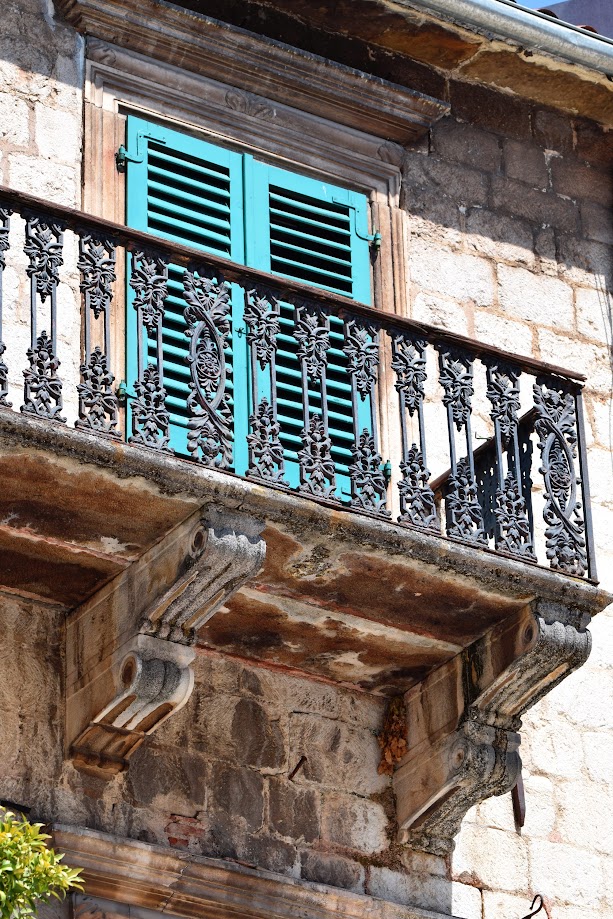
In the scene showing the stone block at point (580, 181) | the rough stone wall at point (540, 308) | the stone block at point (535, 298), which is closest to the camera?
the rough stone wall at point (540, 308)

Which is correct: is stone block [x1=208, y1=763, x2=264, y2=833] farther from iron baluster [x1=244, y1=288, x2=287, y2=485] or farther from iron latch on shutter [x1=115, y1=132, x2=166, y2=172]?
iron latch on shutter [x1=115, y1=132, x2=166, y2=172]

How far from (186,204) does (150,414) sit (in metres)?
1.90

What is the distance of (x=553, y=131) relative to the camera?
1045 cm

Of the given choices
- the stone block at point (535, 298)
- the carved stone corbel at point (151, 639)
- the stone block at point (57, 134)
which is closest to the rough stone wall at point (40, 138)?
the stone block at point (57, 134)

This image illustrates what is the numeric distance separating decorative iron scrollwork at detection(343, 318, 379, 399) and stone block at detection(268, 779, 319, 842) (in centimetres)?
159

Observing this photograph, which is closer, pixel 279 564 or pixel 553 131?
pixel 279 564

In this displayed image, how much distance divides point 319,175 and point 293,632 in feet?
7.82

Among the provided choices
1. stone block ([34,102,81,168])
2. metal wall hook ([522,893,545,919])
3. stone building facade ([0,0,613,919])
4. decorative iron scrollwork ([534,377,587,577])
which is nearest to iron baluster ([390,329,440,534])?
decorative iron scrollwork ([534,377,587,577])

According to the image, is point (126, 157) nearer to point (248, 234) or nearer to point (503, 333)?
point (248, 234)

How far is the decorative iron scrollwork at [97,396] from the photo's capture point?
7387 mm

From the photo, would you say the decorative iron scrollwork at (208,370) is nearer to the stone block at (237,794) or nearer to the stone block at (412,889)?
the stone block at (237,794)

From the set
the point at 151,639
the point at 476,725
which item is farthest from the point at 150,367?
the point at 476,725

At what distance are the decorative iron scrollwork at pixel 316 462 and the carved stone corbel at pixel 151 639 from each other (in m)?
0.32

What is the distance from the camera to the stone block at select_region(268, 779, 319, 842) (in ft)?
27.2
